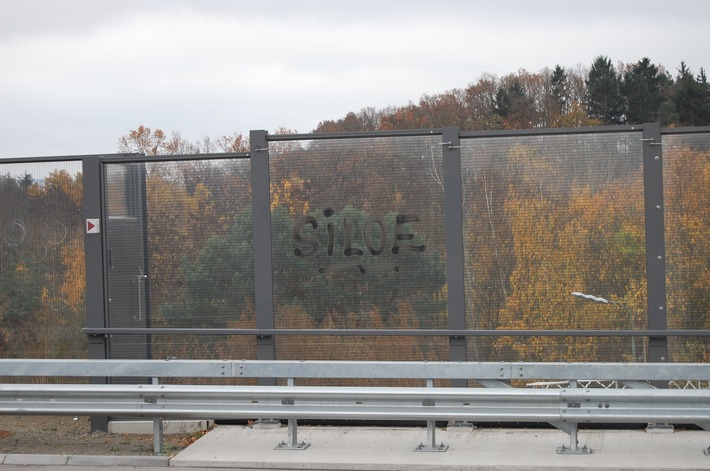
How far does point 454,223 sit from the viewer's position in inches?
316

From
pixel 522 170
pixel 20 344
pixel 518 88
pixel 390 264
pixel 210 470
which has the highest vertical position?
pixel 518 88

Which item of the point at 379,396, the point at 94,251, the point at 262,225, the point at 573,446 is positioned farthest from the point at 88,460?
the point at 573,446

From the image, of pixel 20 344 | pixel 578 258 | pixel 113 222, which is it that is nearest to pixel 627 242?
pixel 578 258

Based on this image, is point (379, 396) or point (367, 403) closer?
point (379, 396)

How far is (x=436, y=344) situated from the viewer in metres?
8.20

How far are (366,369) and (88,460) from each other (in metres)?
2.42

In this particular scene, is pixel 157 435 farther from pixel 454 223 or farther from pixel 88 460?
pixel 454 223

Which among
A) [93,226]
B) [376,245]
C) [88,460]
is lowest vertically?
[88,460]

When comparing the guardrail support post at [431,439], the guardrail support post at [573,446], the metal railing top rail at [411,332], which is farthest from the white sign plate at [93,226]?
the guardrail support post at [573,446]

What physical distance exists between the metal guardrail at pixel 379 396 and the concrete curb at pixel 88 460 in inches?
14.5

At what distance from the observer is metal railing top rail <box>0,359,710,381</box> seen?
7023mm

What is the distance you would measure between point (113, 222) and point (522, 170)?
4.02 meters

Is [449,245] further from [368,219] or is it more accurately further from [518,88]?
[518,88]

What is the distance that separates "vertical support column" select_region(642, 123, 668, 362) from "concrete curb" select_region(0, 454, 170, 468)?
4.40 metres
